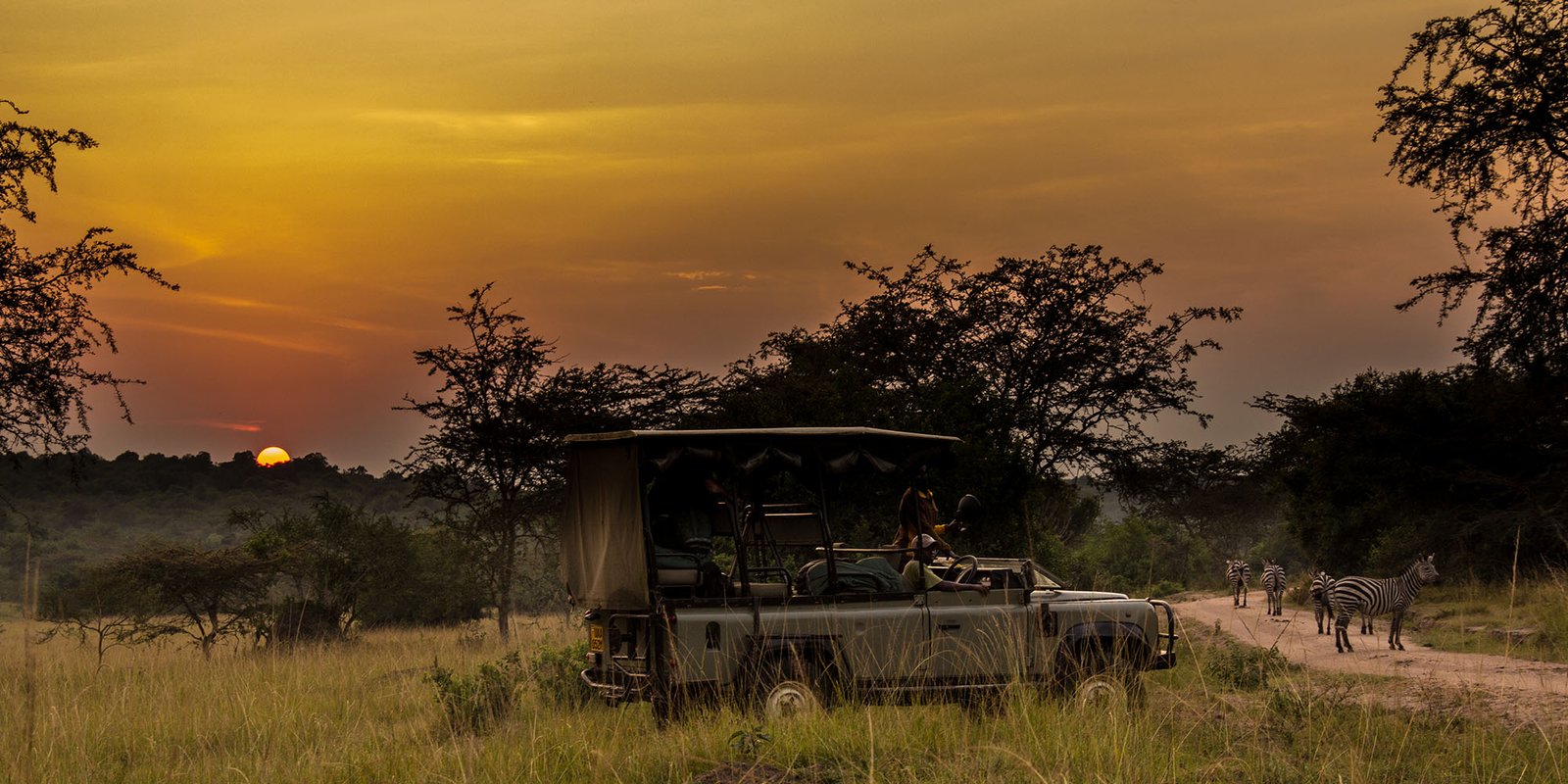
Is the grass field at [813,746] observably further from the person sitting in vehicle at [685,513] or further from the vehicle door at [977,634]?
the person sitting in vehicle at [685,513]

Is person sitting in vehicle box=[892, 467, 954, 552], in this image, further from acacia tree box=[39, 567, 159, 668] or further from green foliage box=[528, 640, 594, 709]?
acacia tree box=[39, 567, 159, 668]

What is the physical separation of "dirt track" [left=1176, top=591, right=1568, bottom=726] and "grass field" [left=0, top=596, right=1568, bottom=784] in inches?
22.8

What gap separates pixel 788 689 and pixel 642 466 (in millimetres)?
2103

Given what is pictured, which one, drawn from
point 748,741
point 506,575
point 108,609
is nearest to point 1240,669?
point 748,741

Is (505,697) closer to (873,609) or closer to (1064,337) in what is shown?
(873,609)

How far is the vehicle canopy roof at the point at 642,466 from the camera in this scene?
1040cm

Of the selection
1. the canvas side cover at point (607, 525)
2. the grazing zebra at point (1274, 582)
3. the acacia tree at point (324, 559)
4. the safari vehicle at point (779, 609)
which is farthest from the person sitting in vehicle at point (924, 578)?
the grazing zebra at point (1274, 582)

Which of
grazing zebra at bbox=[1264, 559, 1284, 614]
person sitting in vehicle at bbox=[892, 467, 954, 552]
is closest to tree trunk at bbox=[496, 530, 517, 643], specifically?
person sitting in vehicle at bbox=[892, 467, 954, 552]

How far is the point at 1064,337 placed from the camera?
1249 inches

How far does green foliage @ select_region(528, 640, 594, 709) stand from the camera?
13.3 m

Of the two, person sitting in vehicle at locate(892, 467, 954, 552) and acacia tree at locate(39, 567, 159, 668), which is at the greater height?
person sitting in vehicle at locate(892, 467, 954, 552)

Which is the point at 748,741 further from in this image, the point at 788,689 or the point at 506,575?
the point at 506,575

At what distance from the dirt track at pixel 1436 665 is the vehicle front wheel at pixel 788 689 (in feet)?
10.2

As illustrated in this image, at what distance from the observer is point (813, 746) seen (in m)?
7.97
